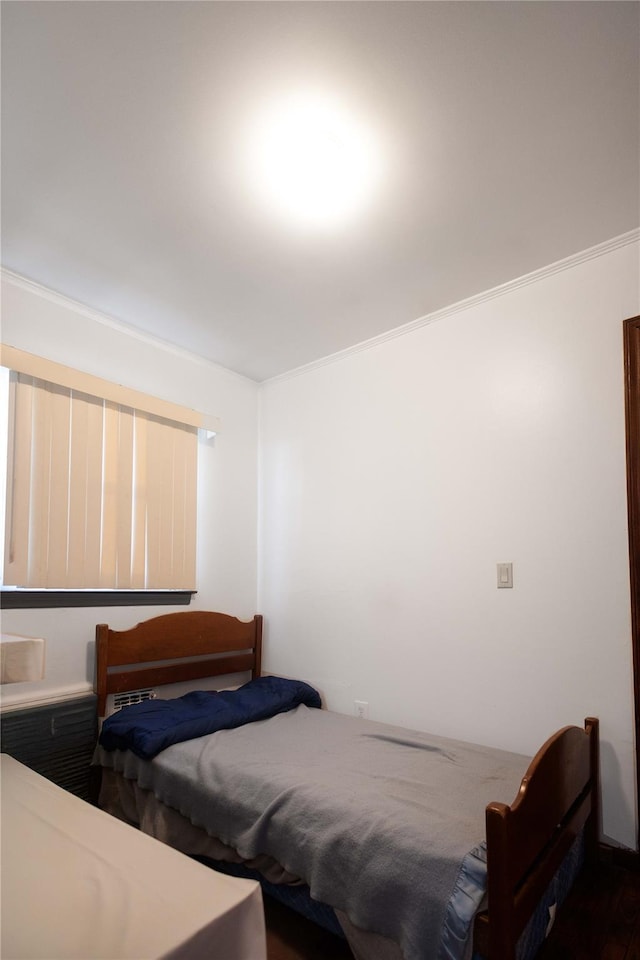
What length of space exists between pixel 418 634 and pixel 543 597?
2.16ft

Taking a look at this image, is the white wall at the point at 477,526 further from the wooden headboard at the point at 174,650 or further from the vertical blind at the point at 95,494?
the vertical blind at the point at 95,494

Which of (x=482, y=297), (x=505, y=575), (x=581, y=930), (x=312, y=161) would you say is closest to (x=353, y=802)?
(x=581, y=930)

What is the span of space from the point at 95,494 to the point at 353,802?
71.5 inches

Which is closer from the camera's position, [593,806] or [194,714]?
[593,806]

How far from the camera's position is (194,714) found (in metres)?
2.46

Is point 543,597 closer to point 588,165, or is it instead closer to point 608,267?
point 608,267

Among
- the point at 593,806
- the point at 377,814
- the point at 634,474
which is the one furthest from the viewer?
the point at 634,474

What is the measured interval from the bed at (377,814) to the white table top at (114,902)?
22.9 inches

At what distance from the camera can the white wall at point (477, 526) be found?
219 centimetres

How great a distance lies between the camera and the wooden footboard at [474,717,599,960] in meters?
1.27

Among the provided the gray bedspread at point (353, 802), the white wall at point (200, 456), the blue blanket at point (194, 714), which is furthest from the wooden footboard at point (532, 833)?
the white wall at point (200, 456)

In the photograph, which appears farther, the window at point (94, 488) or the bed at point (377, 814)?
the window at point (94, 488)

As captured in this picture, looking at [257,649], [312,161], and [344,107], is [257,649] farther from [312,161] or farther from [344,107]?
[344,107]

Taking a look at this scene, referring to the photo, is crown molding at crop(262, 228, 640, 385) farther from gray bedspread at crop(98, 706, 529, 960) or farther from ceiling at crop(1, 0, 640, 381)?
gray bedspread at crop(98, 706, 529, 960)
